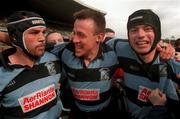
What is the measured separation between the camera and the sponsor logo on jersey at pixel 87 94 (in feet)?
11.5

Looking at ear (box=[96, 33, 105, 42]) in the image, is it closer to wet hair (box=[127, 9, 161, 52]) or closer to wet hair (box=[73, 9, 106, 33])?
wet hair (box=[73, 9, 106, 33])

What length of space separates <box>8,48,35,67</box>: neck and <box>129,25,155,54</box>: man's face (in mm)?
1095

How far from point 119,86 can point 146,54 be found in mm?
685

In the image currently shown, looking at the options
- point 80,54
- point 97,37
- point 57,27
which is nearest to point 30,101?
→ point 80,54

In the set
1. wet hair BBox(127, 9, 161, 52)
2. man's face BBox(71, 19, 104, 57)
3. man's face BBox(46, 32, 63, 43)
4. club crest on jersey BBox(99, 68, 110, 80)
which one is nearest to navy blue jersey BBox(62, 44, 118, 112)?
club crest on jersey BBox(99, 68, 110, 80)

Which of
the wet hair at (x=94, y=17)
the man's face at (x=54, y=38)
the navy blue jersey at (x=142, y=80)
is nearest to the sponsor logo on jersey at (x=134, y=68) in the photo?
the navy blue jersey at (x=142, y=80)

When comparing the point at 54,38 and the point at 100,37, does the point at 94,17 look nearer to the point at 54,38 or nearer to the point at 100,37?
the point at 100,37

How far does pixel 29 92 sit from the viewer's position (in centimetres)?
309

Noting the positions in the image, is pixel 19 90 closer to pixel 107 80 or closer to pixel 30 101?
pixel 30 101

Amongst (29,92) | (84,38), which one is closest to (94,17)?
(84,38)

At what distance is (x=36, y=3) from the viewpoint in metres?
18.0

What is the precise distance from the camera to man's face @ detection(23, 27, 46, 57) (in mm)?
3195

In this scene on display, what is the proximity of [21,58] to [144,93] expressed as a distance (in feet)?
4.38

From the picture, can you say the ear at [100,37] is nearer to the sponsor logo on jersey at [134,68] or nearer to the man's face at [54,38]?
the sponsor logo on jersey at [134,68]
